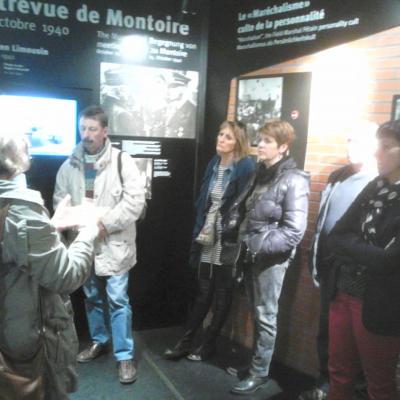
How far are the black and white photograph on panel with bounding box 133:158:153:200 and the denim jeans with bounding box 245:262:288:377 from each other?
44.0 inches

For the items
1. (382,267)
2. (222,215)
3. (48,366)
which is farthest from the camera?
(222,215)

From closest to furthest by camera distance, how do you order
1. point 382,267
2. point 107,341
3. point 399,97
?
point 382,267 → point 399,97 → point 107,341

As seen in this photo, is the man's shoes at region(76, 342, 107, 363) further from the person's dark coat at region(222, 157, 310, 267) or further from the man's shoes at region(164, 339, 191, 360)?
the person's dark coat at region(222, 157, 310, 267)

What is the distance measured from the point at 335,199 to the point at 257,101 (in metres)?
1.12

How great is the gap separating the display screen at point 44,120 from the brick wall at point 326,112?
141 centimetres

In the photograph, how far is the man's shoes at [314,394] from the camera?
2.84 metres

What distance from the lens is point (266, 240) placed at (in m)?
2.80

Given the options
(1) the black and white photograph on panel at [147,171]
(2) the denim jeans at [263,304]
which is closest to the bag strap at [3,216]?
(2) the denim jeans at [263,304]

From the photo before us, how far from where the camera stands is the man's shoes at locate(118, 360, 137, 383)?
3.05 meters

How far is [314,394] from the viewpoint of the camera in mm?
2875

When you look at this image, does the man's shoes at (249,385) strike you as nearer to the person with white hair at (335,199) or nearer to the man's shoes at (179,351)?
the person with white hair at (335,199)

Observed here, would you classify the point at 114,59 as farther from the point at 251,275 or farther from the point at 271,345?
the point at 271,345

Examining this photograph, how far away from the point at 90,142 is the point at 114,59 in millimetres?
803

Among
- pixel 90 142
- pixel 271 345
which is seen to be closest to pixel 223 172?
pixel 90 142
